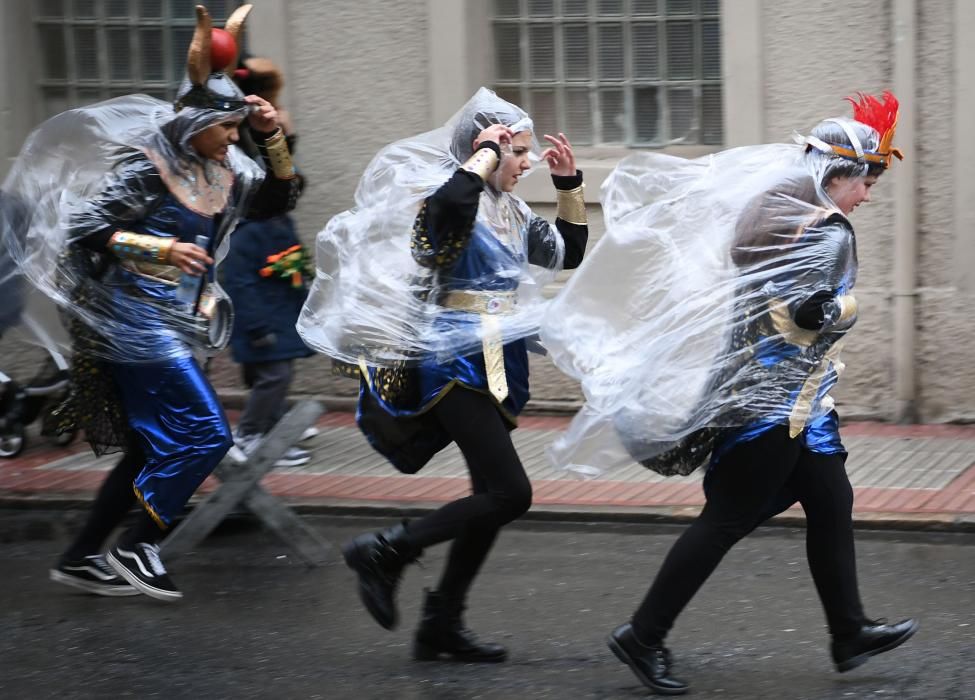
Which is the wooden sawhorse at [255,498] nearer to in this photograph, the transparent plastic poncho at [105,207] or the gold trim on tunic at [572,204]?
the transparent plastic poncho at [105,207]

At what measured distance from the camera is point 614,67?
8742 mm

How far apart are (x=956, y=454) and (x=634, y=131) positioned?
2.70 metres

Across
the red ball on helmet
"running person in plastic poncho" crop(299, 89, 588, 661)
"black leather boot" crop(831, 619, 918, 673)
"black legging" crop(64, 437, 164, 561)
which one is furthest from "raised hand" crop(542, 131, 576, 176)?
"black legging" crop(64, 437, 164, 561)

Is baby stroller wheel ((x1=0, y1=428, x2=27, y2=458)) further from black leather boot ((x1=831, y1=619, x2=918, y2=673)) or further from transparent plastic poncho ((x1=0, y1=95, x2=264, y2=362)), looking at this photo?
black leather boot ((x1=831, y1=619, x2=918, y2=673))

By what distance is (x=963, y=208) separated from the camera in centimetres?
781

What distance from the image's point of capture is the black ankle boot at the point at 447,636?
4.62 meters

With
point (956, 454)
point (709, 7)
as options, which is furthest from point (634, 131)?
point (956, 454)

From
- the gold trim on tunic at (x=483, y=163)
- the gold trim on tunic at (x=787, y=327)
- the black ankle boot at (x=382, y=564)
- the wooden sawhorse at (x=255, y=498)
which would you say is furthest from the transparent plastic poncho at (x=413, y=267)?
the wooden sawhorse at (x=255, y=498)

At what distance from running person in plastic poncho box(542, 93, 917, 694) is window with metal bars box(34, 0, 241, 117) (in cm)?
559

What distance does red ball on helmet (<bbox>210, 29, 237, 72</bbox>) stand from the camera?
530 cm

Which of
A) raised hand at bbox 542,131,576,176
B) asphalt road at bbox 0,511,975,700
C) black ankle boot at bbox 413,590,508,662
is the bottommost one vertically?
asphalt road at bbox 0,511,975,700

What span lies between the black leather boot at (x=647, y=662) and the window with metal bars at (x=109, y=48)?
19.8 ft

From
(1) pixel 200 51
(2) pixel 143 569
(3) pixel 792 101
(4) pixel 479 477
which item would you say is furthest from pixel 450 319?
(3) pixel 792 101

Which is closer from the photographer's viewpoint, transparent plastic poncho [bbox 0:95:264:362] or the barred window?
transparent plastic poncho [bbox 0:95:264:362]
